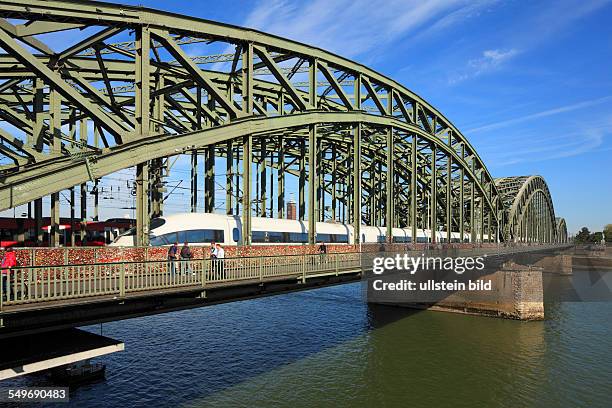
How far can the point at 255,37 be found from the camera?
24922mm

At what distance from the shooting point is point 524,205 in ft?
371

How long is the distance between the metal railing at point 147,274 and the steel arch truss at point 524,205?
89.0 m

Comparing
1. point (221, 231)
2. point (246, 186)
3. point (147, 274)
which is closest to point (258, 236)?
point (221, 231)

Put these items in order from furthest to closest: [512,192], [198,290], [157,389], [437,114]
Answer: [512,192] < [437,114] < [157,389] < [198,290]

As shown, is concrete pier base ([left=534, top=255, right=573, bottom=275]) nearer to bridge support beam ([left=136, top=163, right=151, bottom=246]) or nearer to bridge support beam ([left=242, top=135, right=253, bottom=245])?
bridge support beam ([left=242, top=135, right=253, bottom=245])

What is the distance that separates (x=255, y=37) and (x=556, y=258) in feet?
289

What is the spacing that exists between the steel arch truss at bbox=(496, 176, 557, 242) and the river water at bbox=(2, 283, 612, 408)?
65.1 meters

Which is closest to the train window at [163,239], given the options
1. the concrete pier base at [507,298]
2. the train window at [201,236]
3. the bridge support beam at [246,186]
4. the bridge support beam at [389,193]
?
the train window at [201,236]

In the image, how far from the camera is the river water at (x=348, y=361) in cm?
2209

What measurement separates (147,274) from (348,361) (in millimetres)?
18010

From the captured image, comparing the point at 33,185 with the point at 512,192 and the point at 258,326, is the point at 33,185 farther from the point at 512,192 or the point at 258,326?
the point at 512,192

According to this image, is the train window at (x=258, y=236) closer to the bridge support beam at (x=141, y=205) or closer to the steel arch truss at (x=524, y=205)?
the bridge support beam at (x=141, y=205)

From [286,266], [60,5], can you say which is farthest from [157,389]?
[60,5]

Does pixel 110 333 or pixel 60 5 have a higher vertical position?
pixel 60 5
